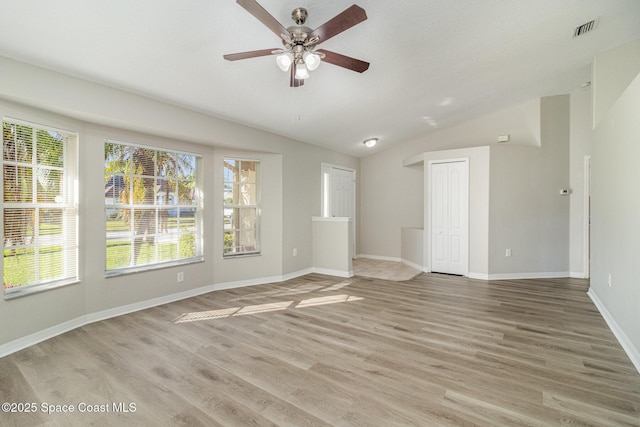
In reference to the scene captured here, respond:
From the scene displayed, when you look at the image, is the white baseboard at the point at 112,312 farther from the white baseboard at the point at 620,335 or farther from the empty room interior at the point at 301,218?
the white baseboard at the point at 620,335

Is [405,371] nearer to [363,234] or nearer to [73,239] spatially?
[73,239]

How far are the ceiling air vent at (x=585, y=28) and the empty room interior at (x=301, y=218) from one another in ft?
0.09

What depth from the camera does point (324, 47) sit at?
9.58 feet

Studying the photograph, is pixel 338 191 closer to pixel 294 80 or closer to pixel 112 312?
pixel 294 80

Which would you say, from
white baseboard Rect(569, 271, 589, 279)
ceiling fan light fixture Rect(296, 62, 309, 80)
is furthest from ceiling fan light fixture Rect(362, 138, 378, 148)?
white baseboard Rect(569, 271, 589, 279)

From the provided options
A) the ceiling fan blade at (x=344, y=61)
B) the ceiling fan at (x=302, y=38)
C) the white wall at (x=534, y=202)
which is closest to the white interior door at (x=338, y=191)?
the white wall at (x=534, y=202)

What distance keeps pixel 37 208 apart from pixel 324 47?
3315mm

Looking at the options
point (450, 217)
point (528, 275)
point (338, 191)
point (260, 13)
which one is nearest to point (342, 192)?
point (338, 191)

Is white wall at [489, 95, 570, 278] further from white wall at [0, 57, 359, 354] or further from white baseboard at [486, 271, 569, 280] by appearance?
white wall at [0, 57, 359, 354]

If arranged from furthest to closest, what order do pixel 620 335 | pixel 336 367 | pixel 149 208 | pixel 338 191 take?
pixel 338 191 < pixel 149 208 < pixel 620 335 < pixel 336 367

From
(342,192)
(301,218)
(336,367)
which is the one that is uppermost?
(342,192)

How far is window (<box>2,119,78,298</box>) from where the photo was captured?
2730 mm

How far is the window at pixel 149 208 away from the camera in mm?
3584

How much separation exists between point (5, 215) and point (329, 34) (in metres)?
3.30
